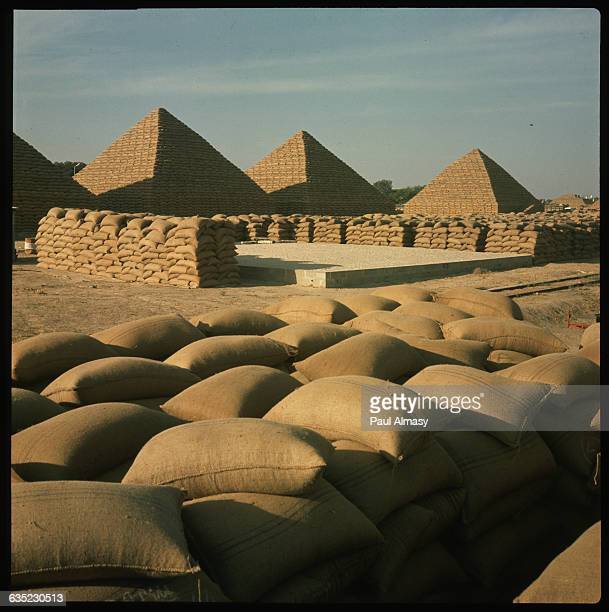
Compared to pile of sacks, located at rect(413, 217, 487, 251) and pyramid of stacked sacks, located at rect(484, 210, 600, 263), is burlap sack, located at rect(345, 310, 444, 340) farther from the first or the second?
pile of sacks, located at rect(413, 217, 487, 251)

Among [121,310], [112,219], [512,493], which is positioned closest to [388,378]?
[512,493]

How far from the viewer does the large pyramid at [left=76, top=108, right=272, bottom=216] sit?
97.6ft

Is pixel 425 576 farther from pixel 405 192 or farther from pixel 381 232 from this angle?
pixel 405 192

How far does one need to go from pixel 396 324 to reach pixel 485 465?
1524 mm

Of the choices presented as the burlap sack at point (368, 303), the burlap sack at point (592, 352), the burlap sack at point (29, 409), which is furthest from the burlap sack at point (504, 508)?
the burlap sack at point (368, 303)

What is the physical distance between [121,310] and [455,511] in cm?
674

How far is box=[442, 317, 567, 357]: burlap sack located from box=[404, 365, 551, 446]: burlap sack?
1095 mm

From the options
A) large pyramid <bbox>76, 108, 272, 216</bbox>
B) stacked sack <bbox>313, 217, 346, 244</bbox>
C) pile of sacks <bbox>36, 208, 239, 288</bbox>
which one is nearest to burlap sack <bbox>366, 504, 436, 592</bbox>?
pile of sacks <bbox>36, 208, 239, 288</bbox>

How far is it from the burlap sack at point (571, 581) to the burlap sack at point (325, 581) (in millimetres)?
456

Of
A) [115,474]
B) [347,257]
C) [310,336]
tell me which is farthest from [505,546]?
[347,257]

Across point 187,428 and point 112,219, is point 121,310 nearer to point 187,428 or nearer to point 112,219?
point 112,219

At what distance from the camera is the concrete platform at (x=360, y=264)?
1110 cm

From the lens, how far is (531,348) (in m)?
3.68

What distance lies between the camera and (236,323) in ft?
13.0
